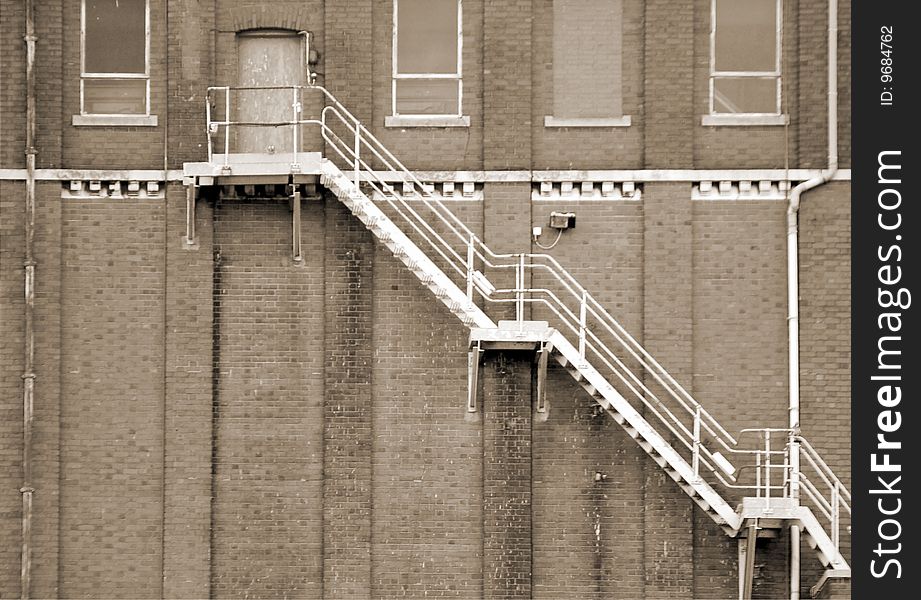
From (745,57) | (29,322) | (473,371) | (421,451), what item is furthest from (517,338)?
(29,322)

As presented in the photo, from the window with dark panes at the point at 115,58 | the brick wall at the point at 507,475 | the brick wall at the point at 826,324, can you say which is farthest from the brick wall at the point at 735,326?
the window with dark panes at the point at 115,58

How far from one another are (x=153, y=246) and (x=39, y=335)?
1.89 m

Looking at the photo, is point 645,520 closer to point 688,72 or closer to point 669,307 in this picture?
point 669,307

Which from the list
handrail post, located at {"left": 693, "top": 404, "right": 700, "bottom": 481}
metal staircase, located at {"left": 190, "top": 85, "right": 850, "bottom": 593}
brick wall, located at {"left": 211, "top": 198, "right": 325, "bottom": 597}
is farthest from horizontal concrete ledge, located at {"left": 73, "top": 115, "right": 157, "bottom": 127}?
handrail post, located at {"left": 693, "top": 404, "right": 700, "bottom": 481}

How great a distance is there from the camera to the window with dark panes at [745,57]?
17.1 metres

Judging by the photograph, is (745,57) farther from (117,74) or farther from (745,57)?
(117,74)

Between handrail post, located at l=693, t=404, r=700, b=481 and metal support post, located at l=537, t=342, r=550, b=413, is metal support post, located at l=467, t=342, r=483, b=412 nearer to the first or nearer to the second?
metal support post, located at l=537, t=342, r=550, b=413

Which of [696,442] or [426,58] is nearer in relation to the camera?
[696,442]

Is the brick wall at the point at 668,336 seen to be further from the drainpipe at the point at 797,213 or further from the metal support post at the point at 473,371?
the metal support post at the point at 473,371

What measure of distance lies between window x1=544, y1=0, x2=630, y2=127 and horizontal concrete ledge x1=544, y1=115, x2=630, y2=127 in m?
0.01

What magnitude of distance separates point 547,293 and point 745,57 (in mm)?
4166

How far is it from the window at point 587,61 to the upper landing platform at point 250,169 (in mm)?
3369

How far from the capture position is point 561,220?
16.7 meters
